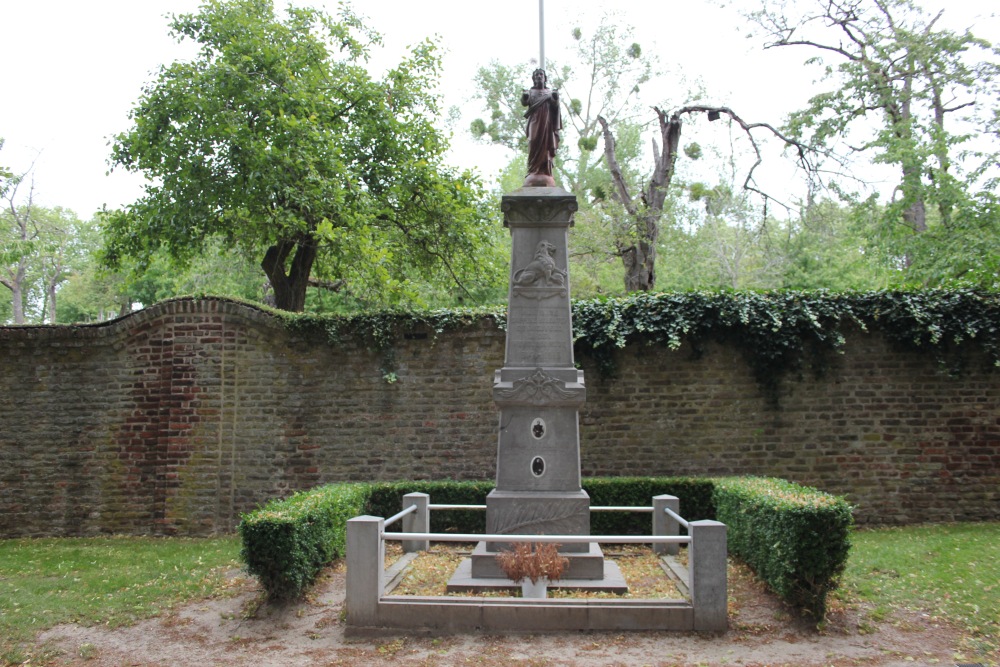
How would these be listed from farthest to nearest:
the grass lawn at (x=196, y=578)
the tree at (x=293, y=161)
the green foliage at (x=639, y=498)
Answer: the tree at (x=293, y=161) → the green foliage at (x=639, y=498) → the grass lawn at (x=196, y=578)

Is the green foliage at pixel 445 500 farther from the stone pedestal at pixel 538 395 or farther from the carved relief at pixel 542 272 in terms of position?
the carved relief at pixel 542 272

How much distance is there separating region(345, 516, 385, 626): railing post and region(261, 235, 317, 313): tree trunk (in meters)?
10.2

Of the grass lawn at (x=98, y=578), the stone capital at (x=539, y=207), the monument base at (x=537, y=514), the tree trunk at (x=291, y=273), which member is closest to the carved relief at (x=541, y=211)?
the stone capital at (x=539, y=207)

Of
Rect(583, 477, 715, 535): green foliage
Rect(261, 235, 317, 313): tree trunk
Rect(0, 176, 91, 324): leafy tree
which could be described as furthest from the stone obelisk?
Rect(0, 176, 91, 324): leafy tree

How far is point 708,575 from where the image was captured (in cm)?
595

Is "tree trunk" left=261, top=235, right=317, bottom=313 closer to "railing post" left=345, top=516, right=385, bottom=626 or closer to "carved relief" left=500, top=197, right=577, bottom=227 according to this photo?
"carved relief" left=500, top=197, right=577, bottom=227

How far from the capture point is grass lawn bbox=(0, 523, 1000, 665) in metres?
6.46

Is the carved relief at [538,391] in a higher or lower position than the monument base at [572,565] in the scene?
higher

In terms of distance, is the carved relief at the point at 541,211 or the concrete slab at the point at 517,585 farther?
the carved relief at the point at 541,211

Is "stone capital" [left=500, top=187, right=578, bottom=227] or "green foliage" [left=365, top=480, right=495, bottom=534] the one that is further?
"green foliage" [left=365, top=480, right=495, bottom=534]

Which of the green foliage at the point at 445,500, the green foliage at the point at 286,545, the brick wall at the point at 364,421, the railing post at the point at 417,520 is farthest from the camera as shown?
the brick wall at the point at 364,421

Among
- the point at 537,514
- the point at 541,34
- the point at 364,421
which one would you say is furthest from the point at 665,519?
the point at 541,34

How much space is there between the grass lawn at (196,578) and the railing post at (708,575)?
145 centimetres

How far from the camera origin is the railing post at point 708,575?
19.4 feet
